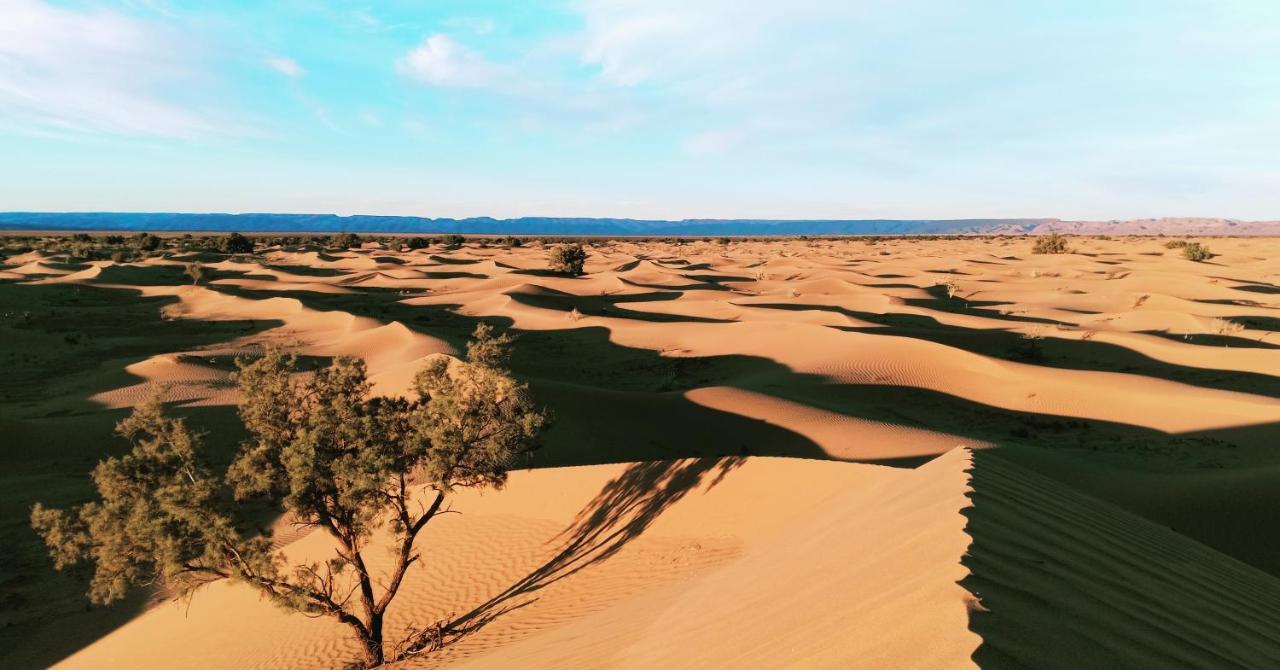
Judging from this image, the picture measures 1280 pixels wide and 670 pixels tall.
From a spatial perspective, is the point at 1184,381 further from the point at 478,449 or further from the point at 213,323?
the point at 213,323

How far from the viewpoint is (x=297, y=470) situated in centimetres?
668

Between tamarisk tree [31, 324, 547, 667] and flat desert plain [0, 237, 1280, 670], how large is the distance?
1.82m

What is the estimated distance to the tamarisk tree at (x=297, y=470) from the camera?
631 centimetres

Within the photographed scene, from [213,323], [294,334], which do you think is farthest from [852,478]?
[213,323]

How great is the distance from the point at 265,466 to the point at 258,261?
58.7 meters

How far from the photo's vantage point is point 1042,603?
2.95m

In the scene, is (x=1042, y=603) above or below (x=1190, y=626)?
above

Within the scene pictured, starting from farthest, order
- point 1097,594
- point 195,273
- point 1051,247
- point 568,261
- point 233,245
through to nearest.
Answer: point 233,245 < point 1051,247 < point 568,261 < point 195,273 < point 1097,594

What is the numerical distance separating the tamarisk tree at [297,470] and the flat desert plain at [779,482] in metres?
1.82

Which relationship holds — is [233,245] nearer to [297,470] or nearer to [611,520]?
[611,520]

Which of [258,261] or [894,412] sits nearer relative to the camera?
[894,412]

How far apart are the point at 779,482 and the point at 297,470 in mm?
6570

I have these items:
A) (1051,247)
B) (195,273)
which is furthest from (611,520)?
(1051,247)

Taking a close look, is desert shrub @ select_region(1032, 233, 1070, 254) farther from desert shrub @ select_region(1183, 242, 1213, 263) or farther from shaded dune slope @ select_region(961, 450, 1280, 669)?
shaded dune slope @ select_region(961, 450, 1280, 669)
